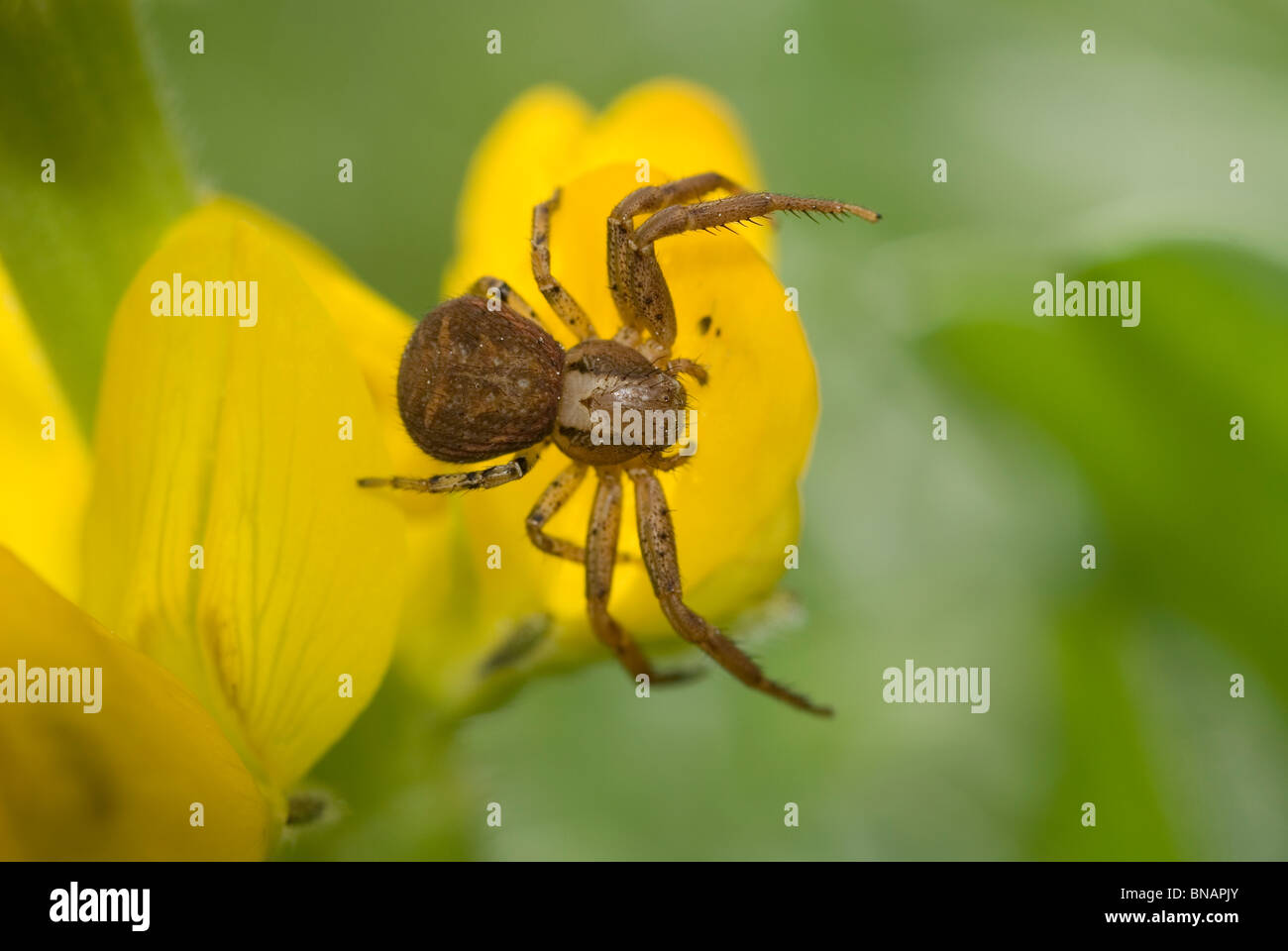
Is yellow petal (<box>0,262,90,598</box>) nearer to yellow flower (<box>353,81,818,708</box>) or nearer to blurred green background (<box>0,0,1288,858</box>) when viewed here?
blurred green background (<box>0,0,1288,858</box>)

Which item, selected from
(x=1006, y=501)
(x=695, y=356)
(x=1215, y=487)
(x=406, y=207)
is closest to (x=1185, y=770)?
(x=1215, y=487)


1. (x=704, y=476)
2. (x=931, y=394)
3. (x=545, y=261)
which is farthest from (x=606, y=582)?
(x=931, y=394)

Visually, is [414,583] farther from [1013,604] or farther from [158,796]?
[1013,604]

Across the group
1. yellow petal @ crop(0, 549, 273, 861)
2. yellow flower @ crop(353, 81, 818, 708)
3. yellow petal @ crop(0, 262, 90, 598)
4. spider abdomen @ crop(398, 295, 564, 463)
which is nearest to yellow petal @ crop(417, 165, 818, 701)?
yellow flower @ crop(353, 81, 818, 708)

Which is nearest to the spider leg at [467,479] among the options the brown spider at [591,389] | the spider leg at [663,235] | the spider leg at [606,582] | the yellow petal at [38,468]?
the brown spider at [591,389]

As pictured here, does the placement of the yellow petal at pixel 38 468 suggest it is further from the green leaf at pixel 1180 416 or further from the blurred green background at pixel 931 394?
the green leaf at pixel 1180 416
